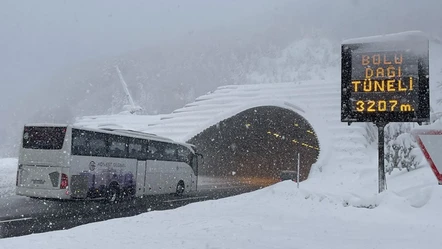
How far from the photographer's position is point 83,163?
15617mm

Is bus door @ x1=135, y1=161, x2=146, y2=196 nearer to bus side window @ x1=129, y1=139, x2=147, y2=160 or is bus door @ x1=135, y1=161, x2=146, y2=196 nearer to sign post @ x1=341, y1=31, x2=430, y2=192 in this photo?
bus side window @ x1=129, y1=139, x2=147, y2=160

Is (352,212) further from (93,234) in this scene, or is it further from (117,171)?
(117,171)

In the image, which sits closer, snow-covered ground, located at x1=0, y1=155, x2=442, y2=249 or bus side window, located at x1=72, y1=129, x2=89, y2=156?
snow-covered ground, located at x1=0, y1=155, x2=442, y2=249

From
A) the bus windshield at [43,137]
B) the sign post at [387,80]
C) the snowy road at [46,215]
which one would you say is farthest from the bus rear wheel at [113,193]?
the sign post at [387,80]

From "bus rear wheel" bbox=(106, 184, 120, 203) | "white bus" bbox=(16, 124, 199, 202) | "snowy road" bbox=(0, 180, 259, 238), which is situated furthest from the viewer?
Result: "bus rear wheel" bbox=(106, 184, 120, 203)

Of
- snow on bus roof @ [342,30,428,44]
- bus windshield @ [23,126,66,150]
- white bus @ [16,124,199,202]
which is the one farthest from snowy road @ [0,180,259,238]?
snow on bus roof @ [342,30,428,44]

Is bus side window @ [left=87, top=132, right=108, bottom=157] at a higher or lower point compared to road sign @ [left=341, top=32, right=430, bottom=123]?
lower

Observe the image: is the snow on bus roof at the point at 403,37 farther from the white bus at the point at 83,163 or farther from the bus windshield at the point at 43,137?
the bus windshield at the point at 43,137

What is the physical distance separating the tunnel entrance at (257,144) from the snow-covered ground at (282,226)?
96.4 ft

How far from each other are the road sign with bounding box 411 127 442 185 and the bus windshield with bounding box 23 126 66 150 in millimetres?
13495

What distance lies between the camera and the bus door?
63.1 feet

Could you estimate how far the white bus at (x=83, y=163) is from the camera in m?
14.9

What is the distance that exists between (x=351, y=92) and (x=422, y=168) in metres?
5.44

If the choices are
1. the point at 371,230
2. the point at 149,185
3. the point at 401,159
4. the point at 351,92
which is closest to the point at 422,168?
the point at 401,159
